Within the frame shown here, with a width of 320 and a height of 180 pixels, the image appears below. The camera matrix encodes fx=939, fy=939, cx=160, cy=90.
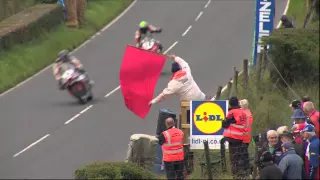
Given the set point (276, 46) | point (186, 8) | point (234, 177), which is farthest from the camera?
point (186, 8)

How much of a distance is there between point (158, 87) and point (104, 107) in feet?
9.09

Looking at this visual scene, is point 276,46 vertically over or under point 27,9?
→ under

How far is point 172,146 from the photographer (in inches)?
730

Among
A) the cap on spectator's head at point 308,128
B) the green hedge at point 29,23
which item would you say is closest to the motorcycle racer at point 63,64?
the green hedge at point 29,23

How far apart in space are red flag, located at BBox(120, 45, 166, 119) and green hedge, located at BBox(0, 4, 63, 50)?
12.6 m

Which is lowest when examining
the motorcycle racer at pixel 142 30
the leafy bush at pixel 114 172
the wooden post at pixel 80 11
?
the leafy bush at pixel 114 172

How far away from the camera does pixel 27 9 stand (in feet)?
129

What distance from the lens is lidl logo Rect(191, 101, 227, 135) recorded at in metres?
19.8

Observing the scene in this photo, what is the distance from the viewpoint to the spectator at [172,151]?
727 inches

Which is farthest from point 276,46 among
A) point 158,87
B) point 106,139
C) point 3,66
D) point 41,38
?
point 41,38

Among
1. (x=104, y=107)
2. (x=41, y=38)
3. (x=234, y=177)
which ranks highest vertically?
(x=41, y=38)

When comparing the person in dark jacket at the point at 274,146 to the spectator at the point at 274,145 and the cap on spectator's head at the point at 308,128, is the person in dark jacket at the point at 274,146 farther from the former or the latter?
the cap on spectator's head at the point at 308,128

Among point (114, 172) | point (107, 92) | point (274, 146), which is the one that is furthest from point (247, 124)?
point (107, 92)

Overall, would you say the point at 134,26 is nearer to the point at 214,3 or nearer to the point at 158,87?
the point at 214,3
